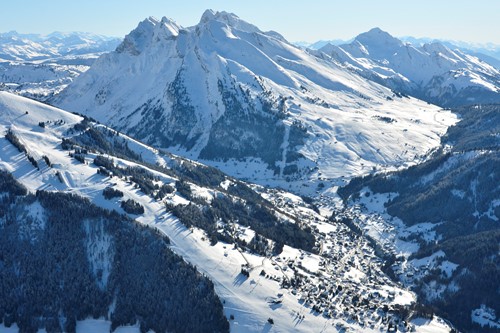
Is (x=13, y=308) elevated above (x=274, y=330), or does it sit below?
below

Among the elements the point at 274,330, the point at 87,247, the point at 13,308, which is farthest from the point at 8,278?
the point at 274,330

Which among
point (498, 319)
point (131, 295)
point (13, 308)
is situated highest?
point (498, 319)

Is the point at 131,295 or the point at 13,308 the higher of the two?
the point at 131,295

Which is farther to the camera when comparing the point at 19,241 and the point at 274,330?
the point at 19,241

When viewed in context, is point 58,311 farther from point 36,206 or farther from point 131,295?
point 36,206

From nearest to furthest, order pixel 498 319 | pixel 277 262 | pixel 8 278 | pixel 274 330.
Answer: pixel 274 330 < pixel 8 278 < pixel 498 319 < pixel 277 262

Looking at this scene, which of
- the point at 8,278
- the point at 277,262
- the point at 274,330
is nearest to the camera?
the point at 274,330

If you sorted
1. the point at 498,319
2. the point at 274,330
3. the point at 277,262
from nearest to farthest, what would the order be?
the point at 274,330 → the point at 498,319 → the point at 277,262

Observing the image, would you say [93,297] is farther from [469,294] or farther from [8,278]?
[469,294]

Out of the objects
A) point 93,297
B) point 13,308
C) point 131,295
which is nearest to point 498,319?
point 131,295

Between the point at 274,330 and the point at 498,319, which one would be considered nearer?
the point at 274,330
